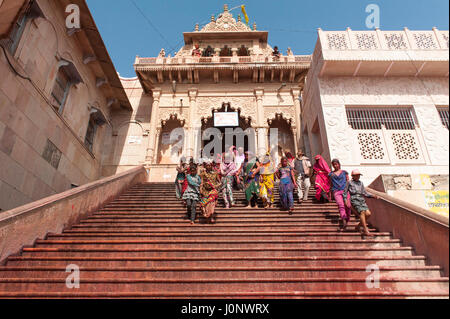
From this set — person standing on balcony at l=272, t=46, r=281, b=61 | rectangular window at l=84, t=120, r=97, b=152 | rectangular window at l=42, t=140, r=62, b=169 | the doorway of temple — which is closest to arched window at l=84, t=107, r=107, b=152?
rectangular window at l=84, t=120, r=97, b=152

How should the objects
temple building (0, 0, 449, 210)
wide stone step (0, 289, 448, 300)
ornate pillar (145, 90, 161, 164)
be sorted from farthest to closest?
1. ornate pillar (145, 90, 161, 164)
2. temple building (0, 0, 449, 210)
3. wide stone step (0, 289, 448, 300)

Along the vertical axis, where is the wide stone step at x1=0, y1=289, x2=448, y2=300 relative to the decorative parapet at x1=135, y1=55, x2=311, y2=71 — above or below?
below

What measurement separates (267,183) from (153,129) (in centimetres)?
869

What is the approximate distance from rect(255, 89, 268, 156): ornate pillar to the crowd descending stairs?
24.2 ft

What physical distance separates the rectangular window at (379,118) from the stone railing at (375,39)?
6.61ft

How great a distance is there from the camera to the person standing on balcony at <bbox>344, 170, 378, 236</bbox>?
4438 mm

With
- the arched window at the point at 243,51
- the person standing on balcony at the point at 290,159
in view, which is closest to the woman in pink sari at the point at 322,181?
the person standing on balcony at the point at 290,159

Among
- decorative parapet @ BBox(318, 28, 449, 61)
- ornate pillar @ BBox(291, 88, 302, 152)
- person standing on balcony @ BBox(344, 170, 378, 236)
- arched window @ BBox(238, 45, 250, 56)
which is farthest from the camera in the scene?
arched window @ BBox(238, 45, 250, 56)

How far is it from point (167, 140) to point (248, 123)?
452 cm

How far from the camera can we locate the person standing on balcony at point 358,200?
444 centimetres

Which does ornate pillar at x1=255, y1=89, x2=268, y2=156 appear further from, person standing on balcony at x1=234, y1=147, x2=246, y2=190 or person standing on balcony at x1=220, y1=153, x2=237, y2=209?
person standing on balcony at x1=220, y1=153, x2=237, y2=209

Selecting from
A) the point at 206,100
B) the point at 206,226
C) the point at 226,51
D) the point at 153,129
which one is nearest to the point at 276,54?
the point at 226,51

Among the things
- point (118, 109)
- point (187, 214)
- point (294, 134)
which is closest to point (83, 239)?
point (187, 214)

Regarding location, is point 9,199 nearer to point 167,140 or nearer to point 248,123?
point 167,140
